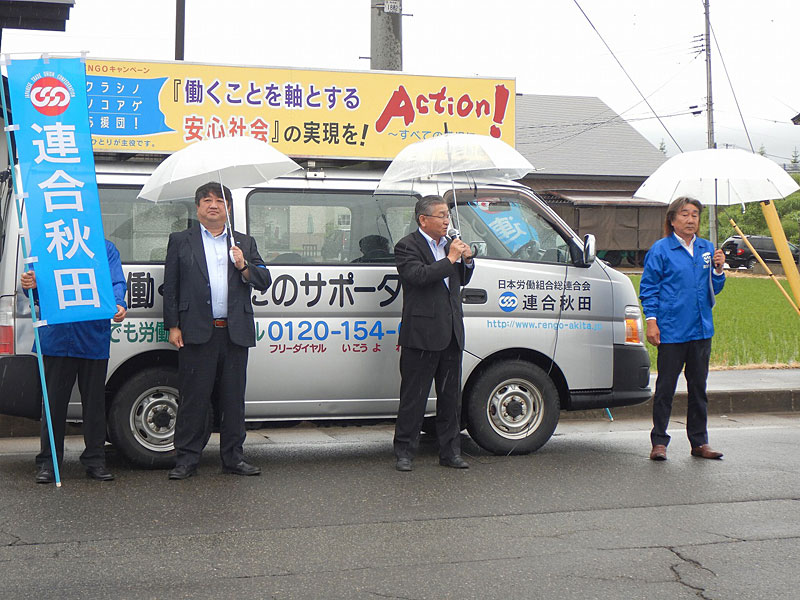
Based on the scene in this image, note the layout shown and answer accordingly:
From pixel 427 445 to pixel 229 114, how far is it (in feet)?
9.88

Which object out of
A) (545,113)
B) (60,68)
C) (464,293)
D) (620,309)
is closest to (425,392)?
(464,293)

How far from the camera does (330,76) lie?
6988 mm

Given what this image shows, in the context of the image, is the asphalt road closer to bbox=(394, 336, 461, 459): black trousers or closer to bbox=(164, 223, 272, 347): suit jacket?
bbox=(394, 336, 461, 459): black trousers

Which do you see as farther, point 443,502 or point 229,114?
point 229,114

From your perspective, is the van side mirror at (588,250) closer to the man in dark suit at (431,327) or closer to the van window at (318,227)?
the man in dark suit at (431,327)

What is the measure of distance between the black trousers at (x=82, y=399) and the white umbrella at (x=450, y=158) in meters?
2.31

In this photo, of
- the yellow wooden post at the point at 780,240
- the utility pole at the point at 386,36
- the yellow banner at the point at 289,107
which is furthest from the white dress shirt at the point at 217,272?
the utility pole at the point at 386,36

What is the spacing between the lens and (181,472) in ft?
20.8

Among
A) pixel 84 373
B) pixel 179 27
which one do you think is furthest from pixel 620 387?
pixel 179 27

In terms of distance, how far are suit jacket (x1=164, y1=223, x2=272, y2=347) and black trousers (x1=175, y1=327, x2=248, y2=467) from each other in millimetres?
95

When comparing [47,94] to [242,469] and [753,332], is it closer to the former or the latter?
[242,469]

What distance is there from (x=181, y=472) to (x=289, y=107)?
8.48 ft

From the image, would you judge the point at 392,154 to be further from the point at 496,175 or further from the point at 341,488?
the point at 341,488

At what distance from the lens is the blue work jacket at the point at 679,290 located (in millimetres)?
7066
